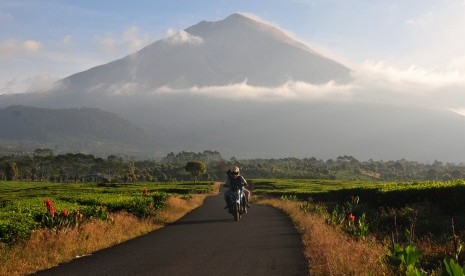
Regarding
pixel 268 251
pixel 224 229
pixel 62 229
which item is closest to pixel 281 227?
pixel 224 229

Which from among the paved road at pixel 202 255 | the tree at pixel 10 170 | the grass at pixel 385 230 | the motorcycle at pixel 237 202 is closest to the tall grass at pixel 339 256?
the grass at pixel 385 230

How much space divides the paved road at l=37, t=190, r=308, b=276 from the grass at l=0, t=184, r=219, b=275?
1.33 ft

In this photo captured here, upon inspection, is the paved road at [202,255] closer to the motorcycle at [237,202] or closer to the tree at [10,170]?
the motorcycle at [237,202]

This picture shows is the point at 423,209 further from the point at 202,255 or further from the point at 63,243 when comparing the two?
the point at 63,243

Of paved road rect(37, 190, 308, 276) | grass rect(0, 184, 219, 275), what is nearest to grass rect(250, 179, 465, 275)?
paved road rect(37, 190, 308, 276)

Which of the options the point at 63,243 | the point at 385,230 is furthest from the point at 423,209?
the point at 63,243

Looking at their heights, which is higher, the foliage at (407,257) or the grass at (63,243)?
the foliage at (407,257)

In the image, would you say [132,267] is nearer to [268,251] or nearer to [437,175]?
[268,251]

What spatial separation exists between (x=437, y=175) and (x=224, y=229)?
157 meters

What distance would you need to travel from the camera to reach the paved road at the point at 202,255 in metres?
10.6

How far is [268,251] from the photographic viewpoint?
43.5 ft

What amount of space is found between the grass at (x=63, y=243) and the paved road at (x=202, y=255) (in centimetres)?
41

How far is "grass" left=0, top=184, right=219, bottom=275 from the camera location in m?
10.7

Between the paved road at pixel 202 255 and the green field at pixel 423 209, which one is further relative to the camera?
the green field at pixel 423 209
